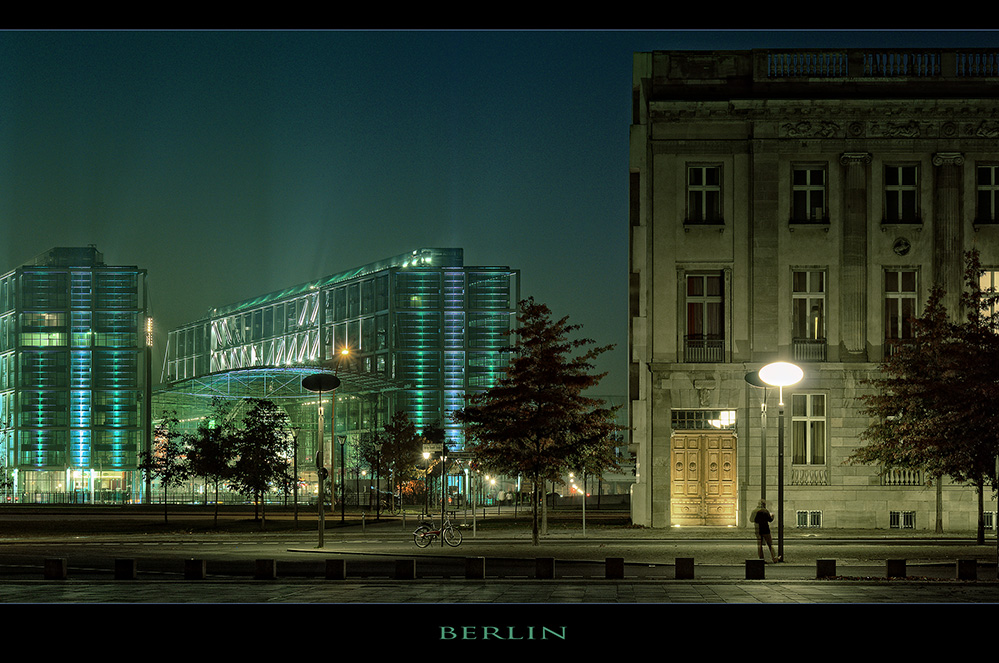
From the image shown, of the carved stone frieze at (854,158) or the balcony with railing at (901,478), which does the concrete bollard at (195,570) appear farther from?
the carved stone frieze at (854,158)

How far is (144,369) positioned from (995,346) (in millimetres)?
135263

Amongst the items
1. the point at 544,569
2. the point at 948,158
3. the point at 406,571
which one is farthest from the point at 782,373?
the point at 948,158

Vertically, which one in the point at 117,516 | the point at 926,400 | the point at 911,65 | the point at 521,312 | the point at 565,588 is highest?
the point at 911,65

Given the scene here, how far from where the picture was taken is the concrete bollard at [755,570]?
2233 cm

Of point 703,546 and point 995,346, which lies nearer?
point 703,546

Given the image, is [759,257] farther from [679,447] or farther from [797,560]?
[797,560]

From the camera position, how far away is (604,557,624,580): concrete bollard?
2277 centimetres

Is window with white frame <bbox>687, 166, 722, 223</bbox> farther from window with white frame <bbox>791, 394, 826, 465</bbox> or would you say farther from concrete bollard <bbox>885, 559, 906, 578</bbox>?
concrete bollard <bbox>885, 559, 906, 578</bbox>

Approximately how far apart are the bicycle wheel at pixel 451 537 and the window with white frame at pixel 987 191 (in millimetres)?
22557

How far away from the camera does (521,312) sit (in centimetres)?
4166

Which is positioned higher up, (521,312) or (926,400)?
(521,312)

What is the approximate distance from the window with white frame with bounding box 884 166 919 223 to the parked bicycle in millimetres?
19833

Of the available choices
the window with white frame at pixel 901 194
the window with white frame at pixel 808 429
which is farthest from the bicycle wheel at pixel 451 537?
the window with white frame at pixel 901 194
